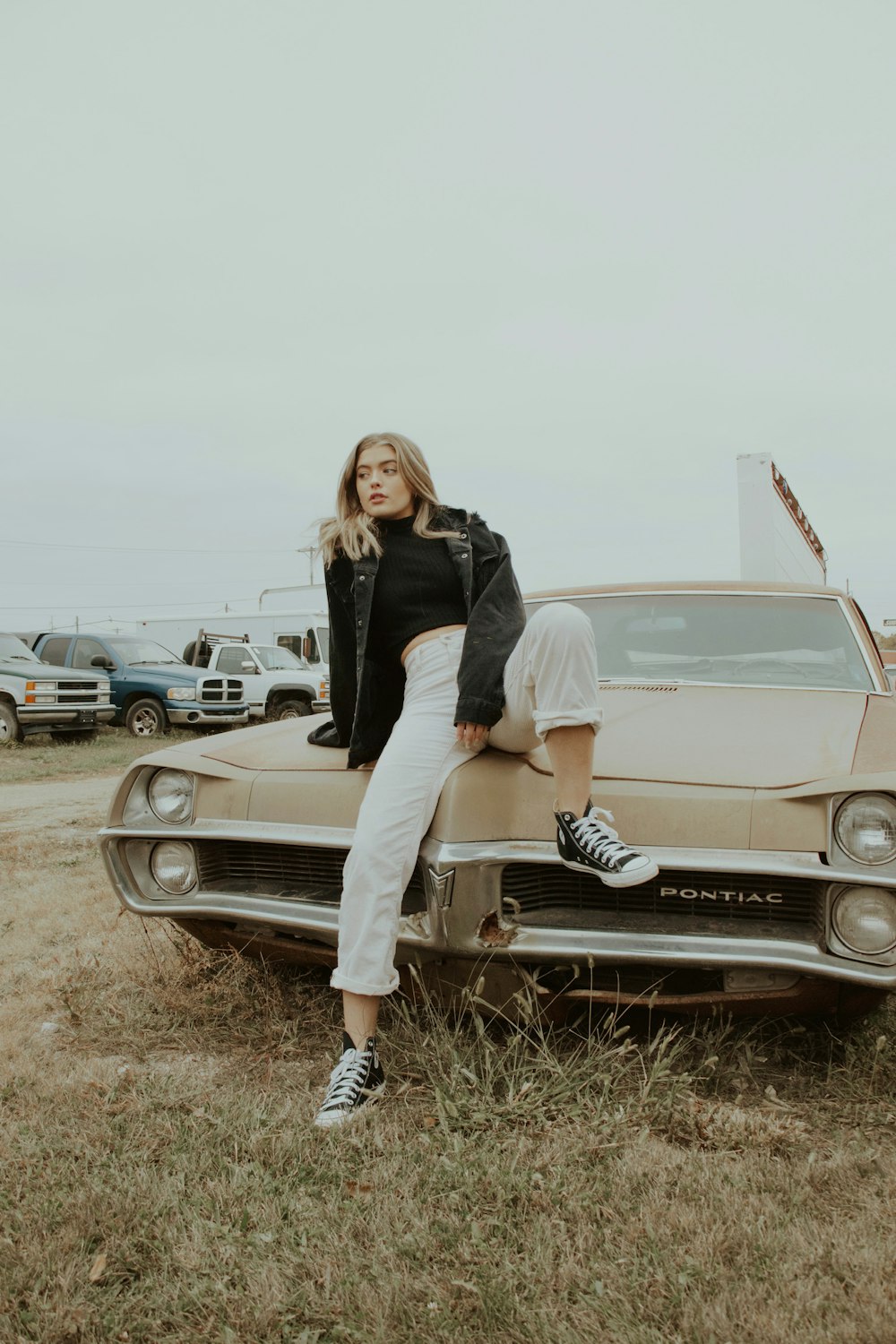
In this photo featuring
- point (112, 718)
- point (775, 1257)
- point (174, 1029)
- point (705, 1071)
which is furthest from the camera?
point (112, 718)

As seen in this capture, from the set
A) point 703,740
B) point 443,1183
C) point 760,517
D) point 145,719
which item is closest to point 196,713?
point 145,719

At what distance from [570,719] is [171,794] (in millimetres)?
1217

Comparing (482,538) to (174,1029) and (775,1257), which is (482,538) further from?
(775,1257)

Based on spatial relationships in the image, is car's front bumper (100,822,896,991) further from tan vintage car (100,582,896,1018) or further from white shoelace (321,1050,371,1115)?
white shoelace (321,1050,371,1115)

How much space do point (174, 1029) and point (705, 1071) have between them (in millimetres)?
1433

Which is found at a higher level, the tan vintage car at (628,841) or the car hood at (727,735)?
the car hood at (727,735)

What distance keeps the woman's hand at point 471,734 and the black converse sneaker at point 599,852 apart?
1.11 feet

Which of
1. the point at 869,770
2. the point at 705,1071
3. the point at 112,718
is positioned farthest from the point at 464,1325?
the point at 112,718

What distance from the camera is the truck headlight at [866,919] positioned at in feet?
7.00

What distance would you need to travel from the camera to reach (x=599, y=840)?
2.17 metres

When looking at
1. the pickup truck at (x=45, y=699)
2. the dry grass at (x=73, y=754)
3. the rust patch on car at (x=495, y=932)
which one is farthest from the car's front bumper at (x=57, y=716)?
the rust patch on car at (x=495, y=932)

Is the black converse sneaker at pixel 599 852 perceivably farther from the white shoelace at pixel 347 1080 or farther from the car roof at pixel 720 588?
the car roof at pixel 720 588

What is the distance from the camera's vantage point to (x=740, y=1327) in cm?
153

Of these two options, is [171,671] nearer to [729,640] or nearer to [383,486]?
[729,640]
